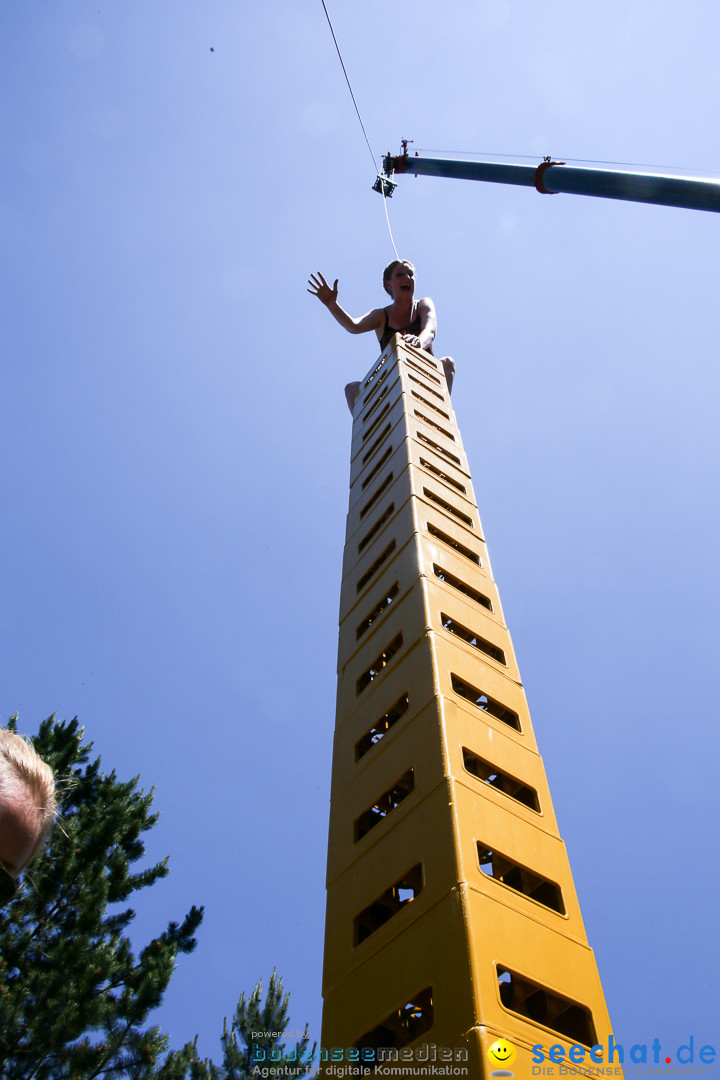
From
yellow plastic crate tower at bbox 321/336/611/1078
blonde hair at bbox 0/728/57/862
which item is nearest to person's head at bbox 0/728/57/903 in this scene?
blonde hair at bbox 0/728/57/862

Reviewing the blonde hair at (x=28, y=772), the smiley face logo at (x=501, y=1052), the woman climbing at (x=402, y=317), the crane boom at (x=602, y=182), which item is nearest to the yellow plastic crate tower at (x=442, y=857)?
the smiley face logo at (x=501, y=1052)

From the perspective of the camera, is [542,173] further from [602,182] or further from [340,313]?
[340,313]

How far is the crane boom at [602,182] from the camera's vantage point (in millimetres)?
4809

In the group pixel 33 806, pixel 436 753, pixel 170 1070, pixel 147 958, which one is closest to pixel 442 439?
pixel 436 753

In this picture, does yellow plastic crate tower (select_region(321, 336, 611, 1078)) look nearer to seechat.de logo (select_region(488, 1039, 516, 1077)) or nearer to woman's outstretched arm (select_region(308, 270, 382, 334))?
seechat.de logo (select_region(488, 1039, 516, 1077))

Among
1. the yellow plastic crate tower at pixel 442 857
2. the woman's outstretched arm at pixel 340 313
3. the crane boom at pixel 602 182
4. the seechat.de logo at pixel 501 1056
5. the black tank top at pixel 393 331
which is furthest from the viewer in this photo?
the black tank top at pixel 393 331

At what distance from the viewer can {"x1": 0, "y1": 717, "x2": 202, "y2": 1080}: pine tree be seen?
842 cm

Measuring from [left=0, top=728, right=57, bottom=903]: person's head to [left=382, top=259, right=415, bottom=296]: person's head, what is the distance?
515 inches

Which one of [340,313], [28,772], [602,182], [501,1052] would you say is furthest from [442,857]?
[340,313]

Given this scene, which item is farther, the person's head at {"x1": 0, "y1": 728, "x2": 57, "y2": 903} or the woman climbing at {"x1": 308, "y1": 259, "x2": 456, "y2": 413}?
the woman climbing at {"x1": 308, "y1": 259, "x2": 456, "y2": 413}

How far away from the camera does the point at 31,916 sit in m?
9.77

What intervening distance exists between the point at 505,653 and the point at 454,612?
57 centimetres

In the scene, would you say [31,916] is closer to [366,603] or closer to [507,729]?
[366,603]

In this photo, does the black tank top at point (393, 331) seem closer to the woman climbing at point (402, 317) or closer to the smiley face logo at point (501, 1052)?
the woman climbing at point (402, 317)
